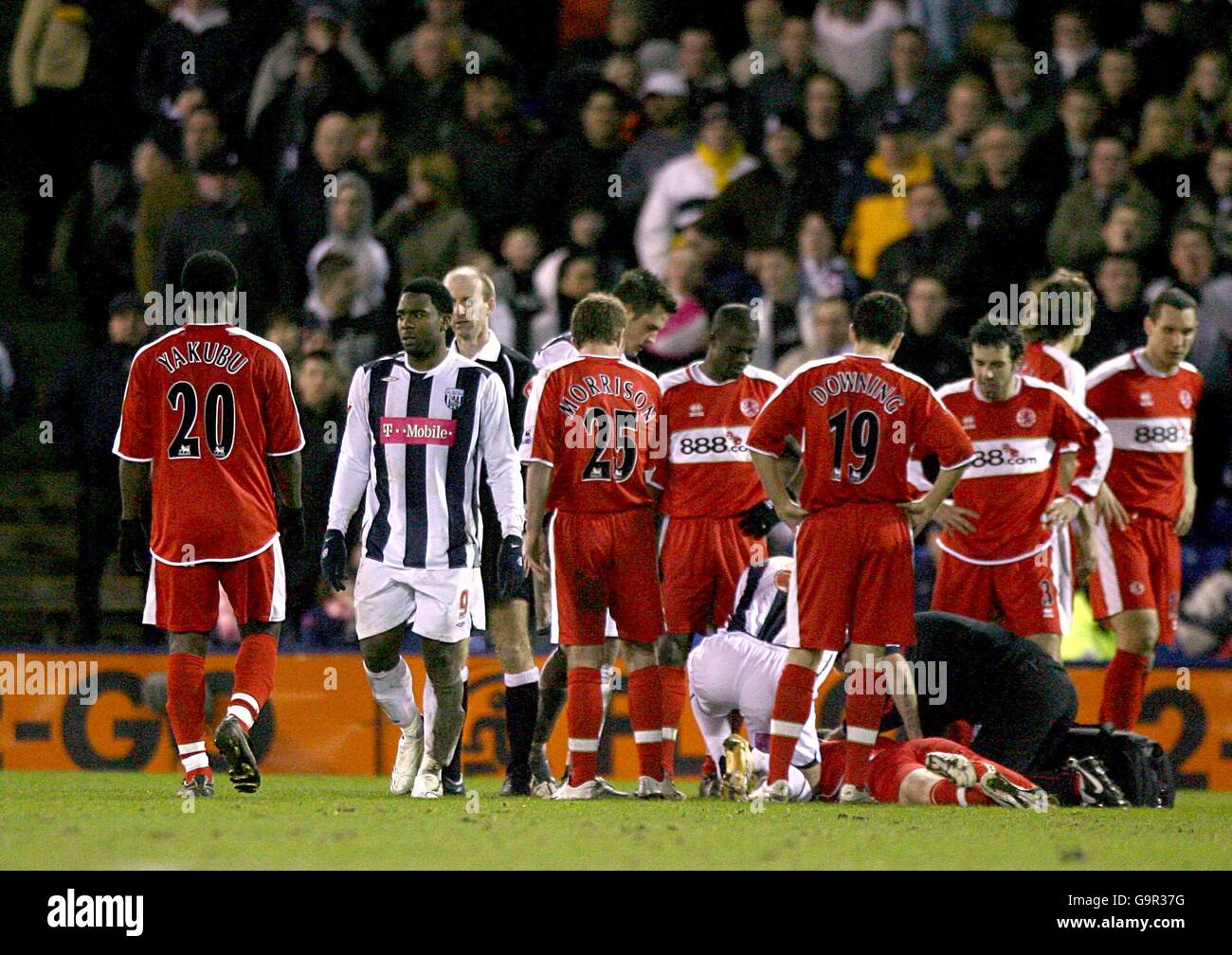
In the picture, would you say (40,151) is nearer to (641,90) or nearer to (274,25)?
(274,25)

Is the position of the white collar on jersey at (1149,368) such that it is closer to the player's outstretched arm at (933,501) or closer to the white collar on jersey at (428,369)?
the player's outstretched arm at (933,501)

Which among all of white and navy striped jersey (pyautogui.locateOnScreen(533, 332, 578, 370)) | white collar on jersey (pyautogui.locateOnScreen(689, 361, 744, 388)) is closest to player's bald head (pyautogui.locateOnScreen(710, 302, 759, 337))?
white collar on jersey (pyautogui.locateOnScreen(689, 361, 744, 388))

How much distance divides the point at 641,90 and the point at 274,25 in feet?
10.2

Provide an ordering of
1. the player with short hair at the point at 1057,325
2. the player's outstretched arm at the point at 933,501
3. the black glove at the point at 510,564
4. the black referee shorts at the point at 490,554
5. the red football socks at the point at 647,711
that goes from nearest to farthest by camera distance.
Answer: the black glove at the point at 510,564
the player's outstretched arm at the point at 933,501
the red football socks at the point at 647,711
the black referee shorts at the point at 490,554
the player with short hair at the point at 1057,325

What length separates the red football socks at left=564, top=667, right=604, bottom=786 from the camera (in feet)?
28.7

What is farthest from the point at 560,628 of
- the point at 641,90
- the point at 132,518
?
the point at 641,90

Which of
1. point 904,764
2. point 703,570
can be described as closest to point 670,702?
point 703,570

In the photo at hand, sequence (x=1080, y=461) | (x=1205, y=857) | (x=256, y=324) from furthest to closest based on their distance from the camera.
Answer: (x=256, y=324)
(x=1080, y=461)
(x=1205, y=857)

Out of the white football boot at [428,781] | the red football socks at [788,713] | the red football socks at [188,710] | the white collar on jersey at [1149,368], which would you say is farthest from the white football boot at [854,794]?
the white collar on jersey at [1149,368]

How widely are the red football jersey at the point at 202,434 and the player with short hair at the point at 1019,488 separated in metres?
3.56

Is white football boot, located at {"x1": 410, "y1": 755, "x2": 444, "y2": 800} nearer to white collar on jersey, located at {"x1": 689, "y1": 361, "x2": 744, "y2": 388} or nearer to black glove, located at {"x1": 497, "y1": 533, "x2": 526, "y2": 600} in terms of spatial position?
black glove, located at {"x1": 497, "y1": 533, "x2": 526, "y2": 600}

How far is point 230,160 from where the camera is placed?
14.5m

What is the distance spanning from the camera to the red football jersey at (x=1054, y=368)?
10469 mm

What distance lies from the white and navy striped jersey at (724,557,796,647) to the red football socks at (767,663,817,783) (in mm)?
683
